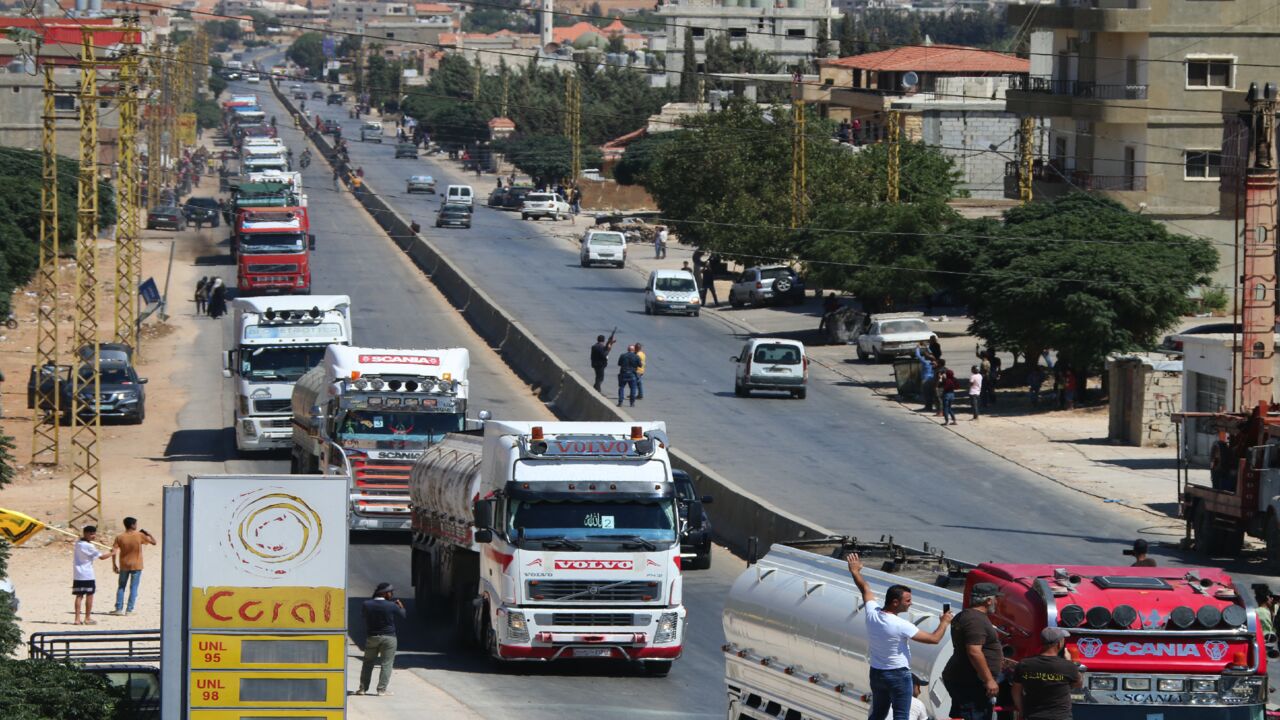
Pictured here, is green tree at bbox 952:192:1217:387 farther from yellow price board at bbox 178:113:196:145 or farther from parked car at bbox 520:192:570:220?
yellow price board at bbox 178:113:196:145

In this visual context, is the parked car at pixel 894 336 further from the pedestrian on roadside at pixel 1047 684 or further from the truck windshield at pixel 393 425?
the pedestrian on roadside at pixel 1047 684

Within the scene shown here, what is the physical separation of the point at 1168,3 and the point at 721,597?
159 ft

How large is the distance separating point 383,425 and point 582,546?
10.7m

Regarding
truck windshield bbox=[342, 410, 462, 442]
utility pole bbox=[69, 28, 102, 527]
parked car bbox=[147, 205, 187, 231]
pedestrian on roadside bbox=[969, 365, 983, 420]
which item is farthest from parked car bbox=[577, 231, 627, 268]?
truck windshield bbox=[342, 410, 462, 442]

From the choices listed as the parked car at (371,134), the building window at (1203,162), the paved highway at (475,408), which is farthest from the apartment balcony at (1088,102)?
the parked car at (371,134)

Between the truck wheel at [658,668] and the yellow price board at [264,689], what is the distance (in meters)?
6.79

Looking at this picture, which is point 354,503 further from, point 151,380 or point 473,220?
point 473,220

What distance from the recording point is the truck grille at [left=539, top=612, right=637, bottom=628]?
2289cm

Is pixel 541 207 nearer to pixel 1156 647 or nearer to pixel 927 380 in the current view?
pixel 927 380

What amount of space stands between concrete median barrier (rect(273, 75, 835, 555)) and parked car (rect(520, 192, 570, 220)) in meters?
8.40

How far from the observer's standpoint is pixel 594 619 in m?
22.9

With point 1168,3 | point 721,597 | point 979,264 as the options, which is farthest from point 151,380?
point 1168,3

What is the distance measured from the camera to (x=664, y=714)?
21469 millimetres

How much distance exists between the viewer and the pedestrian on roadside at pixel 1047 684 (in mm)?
12898
